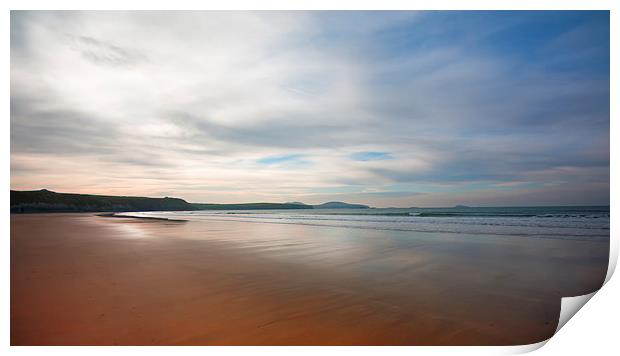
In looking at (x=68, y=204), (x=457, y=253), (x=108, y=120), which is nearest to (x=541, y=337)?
(x=457, y=253)

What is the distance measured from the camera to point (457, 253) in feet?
18.6

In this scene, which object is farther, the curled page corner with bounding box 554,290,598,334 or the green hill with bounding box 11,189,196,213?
the green hill with bounding box 11,189,196,213

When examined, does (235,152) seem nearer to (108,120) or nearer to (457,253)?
(108,120)

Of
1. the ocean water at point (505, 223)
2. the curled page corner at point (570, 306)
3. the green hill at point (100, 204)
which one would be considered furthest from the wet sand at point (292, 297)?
the green hill at point (100, 204)

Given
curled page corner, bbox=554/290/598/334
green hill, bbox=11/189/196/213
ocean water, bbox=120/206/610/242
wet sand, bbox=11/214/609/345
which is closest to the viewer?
wet sand, bbox=11/214/609/345

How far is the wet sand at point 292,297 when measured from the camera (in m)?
2.46

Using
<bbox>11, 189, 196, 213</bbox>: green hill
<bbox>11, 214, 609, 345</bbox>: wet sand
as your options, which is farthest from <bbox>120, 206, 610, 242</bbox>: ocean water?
<bbox>11, 189, 196, 213</bbox>: green hill

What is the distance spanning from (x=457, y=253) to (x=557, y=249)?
82.9 inches

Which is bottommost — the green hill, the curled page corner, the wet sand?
the green hill

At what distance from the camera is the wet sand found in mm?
2455

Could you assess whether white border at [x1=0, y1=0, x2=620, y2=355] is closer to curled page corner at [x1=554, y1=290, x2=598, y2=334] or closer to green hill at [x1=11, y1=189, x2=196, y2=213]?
curled page corner at [x1=554, y1=290, x2=598, y2=334]

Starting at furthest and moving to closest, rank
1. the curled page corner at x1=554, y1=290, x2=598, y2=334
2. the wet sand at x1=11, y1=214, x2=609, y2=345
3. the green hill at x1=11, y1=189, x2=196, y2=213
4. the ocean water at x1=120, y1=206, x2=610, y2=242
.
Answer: the green hill at x1=11, y1=189, x2=196, y2=213, the ocean water at x1=120, y1=206, x2=610, y2=242, the curled page corner at x1=554, y1=290, x2=598, y2=334, the wet sand at x1=11, y1=214, x2=609, y2=345
